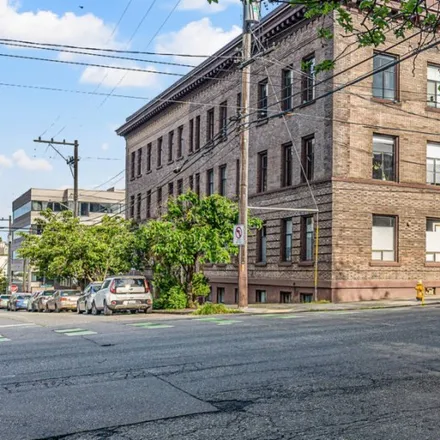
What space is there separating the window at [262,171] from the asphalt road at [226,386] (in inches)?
773

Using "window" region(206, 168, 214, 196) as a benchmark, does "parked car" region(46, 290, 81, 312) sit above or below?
below

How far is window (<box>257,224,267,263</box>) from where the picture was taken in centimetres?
3434

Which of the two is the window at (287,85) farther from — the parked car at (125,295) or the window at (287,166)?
the parked car at (125,295)

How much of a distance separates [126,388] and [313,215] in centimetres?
2185

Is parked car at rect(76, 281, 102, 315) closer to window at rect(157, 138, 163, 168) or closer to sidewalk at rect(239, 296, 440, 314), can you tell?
A: sidewalk at rect(239, 296, 440, 314)

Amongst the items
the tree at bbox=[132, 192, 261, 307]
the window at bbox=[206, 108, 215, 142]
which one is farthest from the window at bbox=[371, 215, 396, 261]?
the window at bbox=[206, 108, 215, 142]

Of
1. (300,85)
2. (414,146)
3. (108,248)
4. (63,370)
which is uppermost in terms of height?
(300,85)

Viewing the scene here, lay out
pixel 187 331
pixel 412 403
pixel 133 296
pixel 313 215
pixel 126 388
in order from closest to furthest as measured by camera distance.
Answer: pixel 412 403, pixel 126 388, pixel 187 331, pixel 133 296, pixel 313 215

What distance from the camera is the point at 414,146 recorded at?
3081 centimetres

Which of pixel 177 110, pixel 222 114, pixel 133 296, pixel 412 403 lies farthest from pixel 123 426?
pixel 177 110

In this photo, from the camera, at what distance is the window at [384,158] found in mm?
30094

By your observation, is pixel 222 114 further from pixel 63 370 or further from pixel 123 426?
pixel 123 426

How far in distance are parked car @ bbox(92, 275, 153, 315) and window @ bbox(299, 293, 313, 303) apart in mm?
6812

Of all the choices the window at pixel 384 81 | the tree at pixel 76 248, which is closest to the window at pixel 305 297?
the window at pixel 384 81
